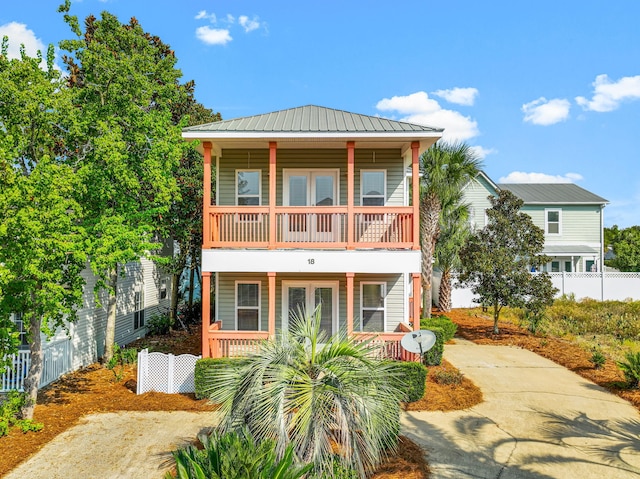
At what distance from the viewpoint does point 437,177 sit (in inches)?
729

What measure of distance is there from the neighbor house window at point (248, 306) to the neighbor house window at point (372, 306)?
3.47 m

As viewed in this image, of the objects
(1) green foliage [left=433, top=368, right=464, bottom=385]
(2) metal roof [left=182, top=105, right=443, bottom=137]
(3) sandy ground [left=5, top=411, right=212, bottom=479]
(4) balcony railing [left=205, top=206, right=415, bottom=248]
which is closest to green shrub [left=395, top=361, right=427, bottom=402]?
(1) green foliage [left=433, top=368, right=464, bottom=385]

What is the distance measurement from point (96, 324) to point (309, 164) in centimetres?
896

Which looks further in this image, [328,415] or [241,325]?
[241,325]

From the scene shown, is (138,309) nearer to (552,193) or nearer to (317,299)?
(317,299)

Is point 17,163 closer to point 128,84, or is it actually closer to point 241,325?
point 128,84

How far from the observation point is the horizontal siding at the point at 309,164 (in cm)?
1410

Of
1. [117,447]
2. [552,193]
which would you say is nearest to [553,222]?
[552,193]

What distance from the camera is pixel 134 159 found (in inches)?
487

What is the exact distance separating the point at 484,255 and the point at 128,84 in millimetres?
14024

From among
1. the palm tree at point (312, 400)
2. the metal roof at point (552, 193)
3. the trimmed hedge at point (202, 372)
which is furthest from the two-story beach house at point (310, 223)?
the metal roof at point (552, 193)

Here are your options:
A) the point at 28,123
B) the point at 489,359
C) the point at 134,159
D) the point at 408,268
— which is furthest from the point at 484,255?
the point at 28,123

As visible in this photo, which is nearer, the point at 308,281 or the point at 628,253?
the point at 308,281

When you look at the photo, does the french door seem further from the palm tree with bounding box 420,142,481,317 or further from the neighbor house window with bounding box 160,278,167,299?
the neighbor house window with bounding box 160,278,167,299
